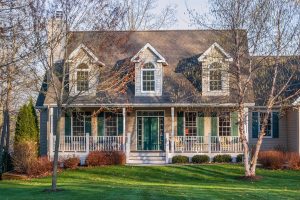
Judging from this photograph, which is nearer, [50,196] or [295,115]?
[50,196]

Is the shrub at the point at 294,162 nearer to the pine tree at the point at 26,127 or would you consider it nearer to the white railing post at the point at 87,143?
the white railing post at the point at 87,143

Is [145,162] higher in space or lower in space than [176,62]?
lower

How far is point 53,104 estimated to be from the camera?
1156 inches

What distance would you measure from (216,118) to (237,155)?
2.82m

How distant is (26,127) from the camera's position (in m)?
28.5

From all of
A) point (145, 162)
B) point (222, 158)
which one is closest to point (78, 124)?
point (145, 162)

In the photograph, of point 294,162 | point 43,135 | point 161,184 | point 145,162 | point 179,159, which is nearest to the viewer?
point 161,184

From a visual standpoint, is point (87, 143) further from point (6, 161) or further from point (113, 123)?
point (6, 161)

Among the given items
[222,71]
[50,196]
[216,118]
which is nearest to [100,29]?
[50,196]

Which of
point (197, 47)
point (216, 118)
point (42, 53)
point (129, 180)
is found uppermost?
point (197, 47)

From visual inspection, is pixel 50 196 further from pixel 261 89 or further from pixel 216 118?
pixel 216 118

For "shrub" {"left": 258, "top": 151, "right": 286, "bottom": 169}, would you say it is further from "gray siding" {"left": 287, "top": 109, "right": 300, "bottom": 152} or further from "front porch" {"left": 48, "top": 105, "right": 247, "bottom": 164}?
"front porch" {"left": 48, "top": 105, "right": 247, "bottom": 164}

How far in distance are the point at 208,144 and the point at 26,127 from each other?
9390 millimetres

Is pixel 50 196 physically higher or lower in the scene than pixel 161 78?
lower
